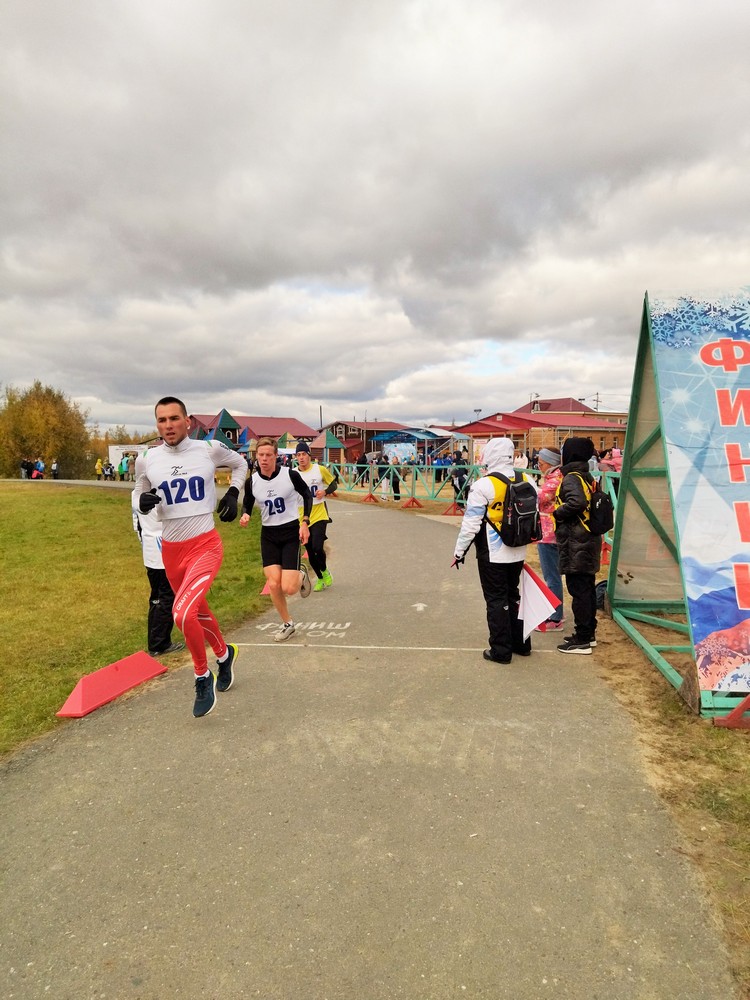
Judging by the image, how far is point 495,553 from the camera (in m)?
4.84

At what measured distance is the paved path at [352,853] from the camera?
197 centimetres

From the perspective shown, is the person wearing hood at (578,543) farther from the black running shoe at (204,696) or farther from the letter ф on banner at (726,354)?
the black running shoe at (204,696)

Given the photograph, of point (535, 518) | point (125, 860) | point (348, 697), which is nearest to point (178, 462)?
point (348, 697)

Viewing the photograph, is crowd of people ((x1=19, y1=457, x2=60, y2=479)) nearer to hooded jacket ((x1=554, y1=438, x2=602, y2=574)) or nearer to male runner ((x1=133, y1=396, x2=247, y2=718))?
male runner ((x1=133, y1=396, x2=247, y2=718))

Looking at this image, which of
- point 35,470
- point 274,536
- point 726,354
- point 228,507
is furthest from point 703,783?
point 35,470

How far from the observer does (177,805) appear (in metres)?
2.95

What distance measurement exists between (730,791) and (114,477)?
58.5 meters

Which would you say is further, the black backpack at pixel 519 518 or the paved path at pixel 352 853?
the black backpack at pixel 519 518

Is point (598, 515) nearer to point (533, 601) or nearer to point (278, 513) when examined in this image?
point (533, 601)

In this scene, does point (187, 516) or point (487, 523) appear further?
point (487, 523)

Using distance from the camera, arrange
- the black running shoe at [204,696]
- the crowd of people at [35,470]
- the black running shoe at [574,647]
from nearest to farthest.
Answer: the black running shoe at [204,696]
the black running shoe at [574,647]
the crowd of people at [35,470]

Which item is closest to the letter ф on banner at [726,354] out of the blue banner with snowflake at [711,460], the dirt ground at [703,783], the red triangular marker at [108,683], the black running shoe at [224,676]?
the blue banner with snowflake at [711,460]

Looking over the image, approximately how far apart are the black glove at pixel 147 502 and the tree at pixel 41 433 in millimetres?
69053

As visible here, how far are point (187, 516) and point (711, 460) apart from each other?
3822 mm
